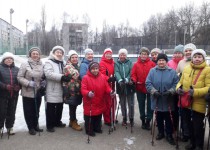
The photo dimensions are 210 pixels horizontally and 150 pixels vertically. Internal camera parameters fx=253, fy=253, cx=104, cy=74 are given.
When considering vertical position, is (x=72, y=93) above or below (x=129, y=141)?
above

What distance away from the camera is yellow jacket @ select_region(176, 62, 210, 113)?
4.25 metres

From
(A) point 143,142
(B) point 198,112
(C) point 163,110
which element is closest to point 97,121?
(A) point 143,142

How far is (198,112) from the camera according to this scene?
4.41 meters

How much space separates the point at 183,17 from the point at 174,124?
2380 inches

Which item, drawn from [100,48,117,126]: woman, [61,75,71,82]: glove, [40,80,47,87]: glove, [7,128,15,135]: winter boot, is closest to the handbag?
[100,48,117,126]: woman

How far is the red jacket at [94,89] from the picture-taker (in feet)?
17.4

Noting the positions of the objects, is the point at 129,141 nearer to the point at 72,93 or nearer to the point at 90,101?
the point at 90,101

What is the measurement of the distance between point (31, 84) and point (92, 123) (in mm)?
1564

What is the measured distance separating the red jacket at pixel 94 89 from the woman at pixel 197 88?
63.9 inches

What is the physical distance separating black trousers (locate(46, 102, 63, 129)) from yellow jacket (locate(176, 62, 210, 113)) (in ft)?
9.22

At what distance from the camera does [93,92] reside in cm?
518

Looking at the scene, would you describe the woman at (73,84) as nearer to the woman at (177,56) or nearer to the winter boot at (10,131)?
the winter boot at (10,131)

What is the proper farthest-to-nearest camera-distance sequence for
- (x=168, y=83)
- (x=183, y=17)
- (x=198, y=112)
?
(x=183, y=17), (x=168, y=83), (x=198, y=112)

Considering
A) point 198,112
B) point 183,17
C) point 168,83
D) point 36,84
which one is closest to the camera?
point 198,112
